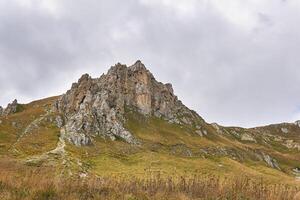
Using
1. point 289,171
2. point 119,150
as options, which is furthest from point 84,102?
point 289,171

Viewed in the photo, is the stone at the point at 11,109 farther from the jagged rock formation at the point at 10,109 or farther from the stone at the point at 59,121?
the stone at the point at 59,121

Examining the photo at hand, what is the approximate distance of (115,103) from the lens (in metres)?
110

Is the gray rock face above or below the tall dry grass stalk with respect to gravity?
above

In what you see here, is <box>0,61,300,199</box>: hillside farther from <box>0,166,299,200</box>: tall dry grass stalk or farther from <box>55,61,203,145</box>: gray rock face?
<box>0,166,299,200</box>: tall dry grass stalk

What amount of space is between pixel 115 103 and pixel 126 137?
18524mm

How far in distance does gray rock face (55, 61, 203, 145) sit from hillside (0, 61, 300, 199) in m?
0.22

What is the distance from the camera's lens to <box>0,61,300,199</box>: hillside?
226 ft

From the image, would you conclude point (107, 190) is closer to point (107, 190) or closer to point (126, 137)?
point (107, 190)

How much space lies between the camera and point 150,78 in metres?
134

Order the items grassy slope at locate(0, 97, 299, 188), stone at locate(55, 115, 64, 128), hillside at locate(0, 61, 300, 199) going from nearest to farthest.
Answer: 1. grassy slope at locate(0, 97, 299, 188)
2. hillside at locate(0, 61, 300, 199)
3. stone at locate(55, 115, 64, 128)

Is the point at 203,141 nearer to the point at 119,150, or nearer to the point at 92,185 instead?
the point at 119,150

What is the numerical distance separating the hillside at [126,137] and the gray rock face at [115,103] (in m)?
0.22

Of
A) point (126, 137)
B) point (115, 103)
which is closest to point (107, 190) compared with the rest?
point (126, 137)

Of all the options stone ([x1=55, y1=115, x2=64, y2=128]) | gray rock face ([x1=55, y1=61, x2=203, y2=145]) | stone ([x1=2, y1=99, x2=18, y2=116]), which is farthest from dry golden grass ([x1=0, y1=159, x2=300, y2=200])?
stone ([x1=2, y1=99, x2=18, y2=116])
